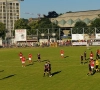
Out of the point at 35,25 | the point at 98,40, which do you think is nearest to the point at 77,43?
the point at 98,40

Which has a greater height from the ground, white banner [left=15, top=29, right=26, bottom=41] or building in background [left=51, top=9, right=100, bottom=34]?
building in background [left=51, top=9, right=100, bottom=34]

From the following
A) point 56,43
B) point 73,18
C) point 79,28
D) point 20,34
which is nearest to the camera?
point 56,43

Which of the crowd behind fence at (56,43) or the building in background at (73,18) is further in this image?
the building in background at (73,18)

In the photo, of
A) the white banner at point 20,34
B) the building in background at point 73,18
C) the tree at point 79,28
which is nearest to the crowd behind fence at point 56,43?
the white banner at point 20,34

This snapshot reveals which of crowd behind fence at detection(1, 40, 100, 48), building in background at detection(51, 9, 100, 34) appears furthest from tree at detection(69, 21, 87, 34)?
crowd behind fence at detection(1, 40, 100, 48)

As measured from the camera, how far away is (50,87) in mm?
25562

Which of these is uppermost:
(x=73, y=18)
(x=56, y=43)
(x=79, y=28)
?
(x=73, y=18)

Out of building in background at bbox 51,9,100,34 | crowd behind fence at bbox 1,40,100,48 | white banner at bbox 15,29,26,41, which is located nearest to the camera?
crowd behind fence at bbox 1,40,100,48

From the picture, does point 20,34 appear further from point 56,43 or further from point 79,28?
point 79,28

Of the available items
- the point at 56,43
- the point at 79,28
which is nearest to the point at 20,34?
the point at 56,43

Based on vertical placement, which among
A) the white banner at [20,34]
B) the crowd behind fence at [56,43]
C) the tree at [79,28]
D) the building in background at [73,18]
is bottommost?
the crowd behind fence at [56,43]

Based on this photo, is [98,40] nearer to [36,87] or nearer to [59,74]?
[59,74]

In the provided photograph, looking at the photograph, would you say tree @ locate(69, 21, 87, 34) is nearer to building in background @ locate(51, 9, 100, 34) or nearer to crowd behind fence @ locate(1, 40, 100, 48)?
building in background @ locate(51, 9, 100, 34)

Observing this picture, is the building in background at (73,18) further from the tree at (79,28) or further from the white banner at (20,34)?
the white banner at (20,34)
